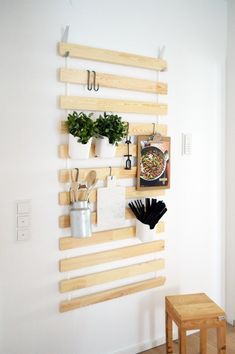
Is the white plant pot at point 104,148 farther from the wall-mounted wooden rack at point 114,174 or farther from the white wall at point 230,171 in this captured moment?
the white wall at point 230,171

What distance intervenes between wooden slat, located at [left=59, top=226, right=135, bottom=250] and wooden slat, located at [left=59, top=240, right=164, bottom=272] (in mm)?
74

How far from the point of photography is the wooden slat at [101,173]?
1.83m

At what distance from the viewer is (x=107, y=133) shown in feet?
6.00

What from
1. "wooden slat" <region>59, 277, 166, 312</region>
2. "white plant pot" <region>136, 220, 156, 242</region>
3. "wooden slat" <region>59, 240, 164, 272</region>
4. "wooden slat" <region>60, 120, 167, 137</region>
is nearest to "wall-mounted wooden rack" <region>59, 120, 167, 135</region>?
"wooden slat" <region>60, 120, 167, 137</region>

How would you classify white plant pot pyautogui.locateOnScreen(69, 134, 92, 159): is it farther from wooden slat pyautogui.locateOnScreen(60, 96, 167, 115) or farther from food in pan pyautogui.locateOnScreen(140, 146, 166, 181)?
food in pan pyautogui.locateOnScreen(140, 146, 166, 181)

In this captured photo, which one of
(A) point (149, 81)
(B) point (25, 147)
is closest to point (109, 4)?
(A) point (149, 81)

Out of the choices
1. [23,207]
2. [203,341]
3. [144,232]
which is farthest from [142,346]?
[23,207]

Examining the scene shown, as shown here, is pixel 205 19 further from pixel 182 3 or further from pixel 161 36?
pixel 161 36

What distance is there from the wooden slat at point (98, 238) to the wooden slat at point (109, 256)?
0.07 m

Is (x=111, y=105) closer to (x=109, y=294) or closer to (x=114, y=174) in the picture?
(x=114, y=174)

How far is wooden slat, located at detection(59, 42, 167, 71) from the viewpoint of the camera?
5.93 feet

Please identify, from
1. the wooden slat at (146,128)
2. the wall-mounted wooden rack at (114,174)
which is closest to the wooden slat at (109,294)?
the wall-mounted wooden rack at (114,174)

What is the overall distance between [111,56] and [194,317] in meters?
1.66

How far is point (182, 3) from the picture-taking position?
2.28 meters
